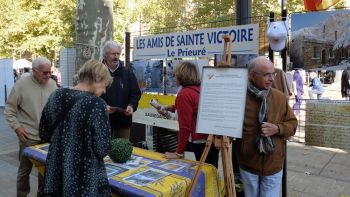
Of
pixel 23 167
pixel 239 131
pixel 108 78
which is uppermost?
pixel 108 78

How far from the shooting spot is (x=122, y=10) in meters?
16.9

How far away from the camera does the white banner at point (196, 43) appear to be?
13.4ft

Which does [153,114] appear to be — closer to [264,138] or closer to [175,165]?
[175,165]

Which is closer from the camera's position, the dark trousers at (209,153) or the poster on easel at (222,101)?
the poster on easel at (222,101)

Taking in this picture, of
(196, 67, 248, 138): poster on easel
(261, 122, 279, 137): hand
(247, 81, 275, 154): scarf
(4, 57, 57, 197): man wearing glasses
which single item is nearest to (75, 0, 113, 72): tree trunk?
(4, 57, 57, 197): man wearing glasses

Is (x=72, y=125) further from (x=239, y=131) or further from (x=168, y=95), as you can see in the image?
(x=168, y=95)

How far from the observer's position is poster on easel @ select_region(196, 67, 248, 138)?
8.73 ft

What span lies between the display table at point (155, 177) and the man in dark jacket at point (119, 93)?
0.76 meters

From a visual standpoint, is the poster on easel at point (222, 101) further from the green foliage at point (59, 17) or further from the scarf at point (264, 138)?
the green foliage at point (59, 17)

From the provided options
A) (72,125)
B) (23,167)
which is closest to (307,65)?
(72,125)

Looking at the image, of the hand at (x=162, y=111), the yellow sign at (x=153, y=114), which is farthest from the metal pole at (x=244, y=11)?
the yellow sign at (x=153, y=114)

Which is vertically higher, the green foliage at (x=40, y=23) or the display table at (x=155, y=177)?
the green foliage at (x=40, y=23)

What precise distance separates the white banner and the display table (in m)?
1.70

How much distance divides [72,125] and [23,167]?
6.83 feet
